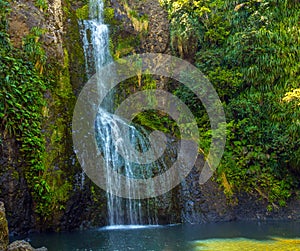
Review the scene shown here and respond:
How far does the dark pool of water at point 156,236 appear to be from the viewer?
7242 mm

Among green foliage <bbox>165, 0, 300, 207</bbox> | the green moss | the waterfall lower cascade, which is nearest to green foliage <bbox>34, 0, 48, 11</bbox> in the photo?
the waterfall lower cascade

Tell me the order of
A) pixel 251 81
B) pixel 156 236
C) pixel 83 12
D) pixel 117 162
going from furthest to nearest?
pixel 83 12
pixel 251 81
pixel 117 162
pixel 156 236

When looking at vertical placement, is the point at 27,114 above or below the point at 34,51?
below

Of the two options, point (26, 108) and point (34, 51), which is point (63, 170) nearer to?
point (26, 108)

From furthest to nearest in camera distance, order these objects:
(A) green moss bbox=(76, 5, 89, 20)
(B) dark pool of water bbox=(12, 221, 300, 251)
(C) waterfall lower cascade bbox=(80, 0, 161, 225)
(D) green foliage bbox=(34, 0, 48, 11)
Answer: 1. (A) green moss bbox=(76, 5, 89, 20)
2. (D) green foliage bbox=(34, 0, 48, 11)
3. (C) waterfall lower cascade bbox=(80, 0, 161, 225)
4. (B) dark pool of water bbox=(12, 221, 300, 251)

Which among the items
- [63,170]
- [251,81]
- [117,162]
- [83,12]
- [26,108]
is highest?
[83,12]

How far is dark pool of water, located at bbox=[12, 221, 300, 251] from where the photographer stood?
23.8 ft

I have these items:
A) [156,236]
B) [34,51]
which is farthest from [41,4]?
[156,236]

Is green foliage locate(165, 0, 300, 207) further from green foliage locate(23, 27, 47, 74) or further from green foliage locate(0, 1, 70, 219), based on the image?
green foliage locate(23, 27, 47, 74)

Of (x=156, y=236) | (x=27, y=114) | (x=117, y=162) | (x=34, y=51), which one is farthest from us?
(x=117, y=162)

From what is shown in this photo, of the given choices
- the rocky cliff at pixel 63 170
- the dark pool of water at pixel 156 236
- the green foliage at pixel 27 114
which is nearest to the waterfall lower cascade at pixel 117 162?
the rocky cliff at pixel 63 170

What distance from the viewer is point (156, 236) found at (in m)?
8.31

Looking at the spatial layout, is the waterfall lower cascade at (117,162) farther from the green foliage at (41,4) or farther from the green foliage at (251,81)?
the green foliage at (251,81)

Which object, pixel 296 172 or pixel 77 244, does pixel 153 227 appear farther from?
pixel 296 172
